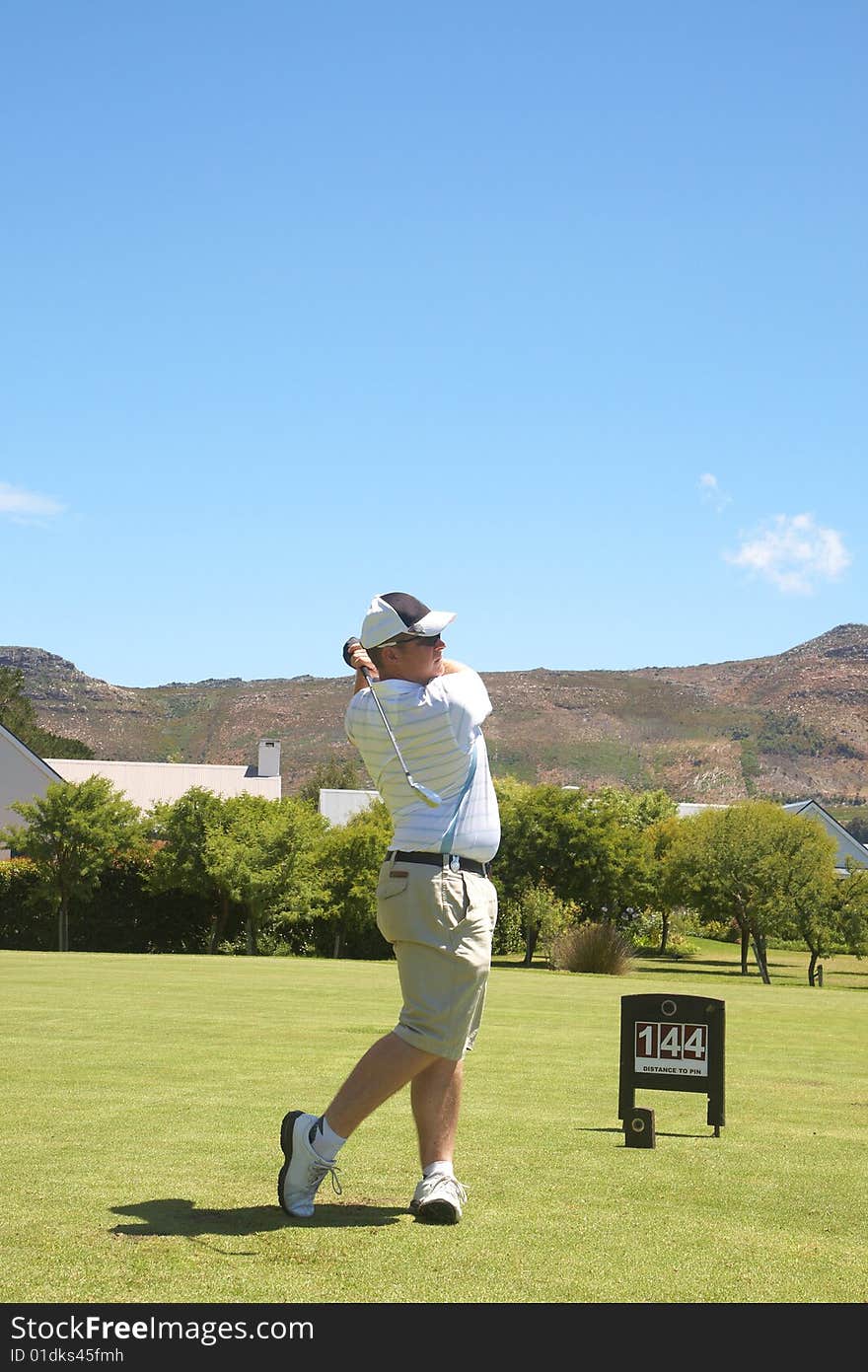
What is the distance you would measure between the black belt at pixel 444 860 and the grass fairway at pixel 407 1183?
1.28 m

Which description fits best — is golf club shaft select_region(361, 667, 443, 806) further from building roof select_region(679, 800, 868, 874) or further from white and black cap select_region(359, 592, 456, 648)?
building roof select_region(679, 800, 868, 874)

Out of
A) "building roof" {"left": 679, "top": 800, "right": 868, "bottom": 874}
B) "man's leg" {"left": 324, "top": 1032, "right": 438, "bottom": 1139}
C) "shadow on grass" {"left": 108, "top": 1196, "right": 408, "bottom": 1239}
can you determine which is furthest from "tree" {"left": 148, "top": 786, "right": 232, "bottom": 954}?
"man's leg" {"left": 324, "top": 1032, "right": 438, "bottom": 1139}

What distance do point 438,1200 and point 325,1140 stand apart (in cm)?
52

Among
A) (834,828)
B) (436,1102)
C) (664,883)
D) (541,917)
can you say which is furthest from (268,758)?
(436,1102)

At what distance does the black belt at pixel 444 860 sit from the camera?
542 centimetres

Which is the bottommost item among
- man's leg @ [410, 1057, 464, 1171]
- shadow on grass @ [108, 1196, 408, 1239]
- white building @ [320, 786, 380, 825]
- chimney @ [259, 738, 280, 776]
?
shadow on grass @ [108, 1196, 408, 1239]

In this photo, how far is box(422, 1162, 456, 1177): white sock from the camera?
5336 millimetres

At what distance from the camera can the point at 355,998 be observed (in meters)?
21.3

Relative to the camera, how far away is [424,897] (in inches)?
211

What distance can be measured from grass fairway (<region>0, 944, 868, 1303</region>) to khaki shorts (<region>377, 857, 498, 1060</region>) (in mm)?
690

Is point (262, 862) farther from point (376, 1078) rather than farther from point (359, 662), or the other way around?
point (376, 1078)
